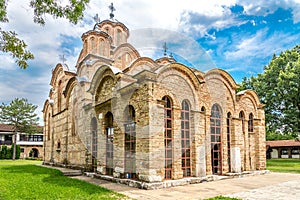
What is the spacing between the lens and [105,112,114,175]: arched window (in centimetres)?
1094

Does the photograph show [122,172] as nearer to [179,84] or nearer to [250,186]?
[179,84]

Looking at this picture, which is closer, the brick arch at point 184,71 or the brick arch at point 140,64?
the brick arch at point 184,71

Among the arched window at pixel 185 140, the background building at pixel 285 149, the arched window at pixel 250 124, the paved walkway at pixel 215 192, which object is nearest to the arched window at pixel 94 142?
the paved walkway at pixel 215 192

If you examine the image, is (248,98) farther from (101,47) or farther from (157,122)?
(101,47)

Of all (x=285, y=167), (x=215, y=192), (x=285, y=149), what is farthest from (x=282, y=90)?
(x=285, y=149)

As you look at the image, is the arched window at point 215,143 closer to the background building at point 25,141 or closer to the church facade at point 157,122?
the church facade at point 157,122

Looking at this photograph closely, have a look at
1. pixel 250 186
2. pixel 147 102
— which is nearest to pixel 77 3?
pixel 147 102

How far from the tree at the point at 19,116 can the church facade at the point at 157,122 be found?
2107cm

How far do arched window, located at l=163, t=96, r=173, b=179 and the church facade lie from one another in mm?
36

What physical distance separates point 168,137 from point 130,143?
1529mm

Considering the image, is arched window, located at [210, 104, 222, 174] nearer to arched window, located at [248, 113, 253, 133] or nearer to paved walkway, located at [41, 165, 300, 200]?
paved walkway, located at [41, 165, 300, 200]

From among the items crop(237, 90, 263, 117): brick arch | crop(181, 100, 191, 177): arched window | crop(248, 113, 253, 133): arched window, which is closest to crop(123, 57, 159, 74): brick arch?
crop(181, 100, 191, 177): arched window

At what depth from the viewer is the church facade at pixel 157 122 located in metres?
8.78

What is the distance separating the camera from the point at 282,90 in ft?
68.4
